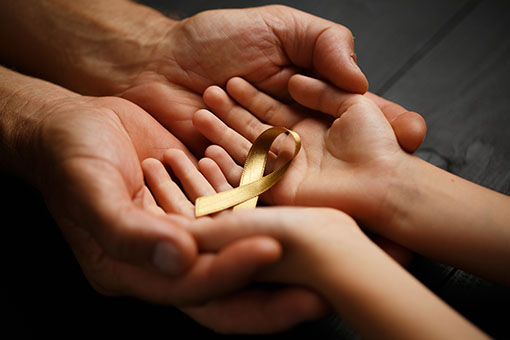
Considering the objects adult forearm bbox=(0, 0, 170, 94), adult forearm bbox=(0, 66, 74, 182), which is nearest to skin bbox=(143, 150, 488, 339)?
adult forearm bbox=(0, 66, 74, 182)

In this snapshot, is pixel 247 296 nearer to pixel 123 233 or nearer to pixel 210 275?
pixel 210 275

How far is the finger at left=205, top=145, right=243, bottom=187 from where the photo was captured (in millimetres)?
1083

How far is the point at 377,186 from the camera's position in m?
0.95

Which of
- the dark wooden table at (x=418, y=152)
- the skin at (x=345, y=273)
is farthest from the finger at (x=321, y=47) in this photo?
the skin at (x=345, y=273)

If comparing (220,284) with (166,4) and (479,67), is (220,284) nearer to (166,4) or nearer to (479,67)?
(479,67)

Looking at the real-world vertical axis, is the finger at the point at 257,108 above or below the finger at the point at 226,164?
above

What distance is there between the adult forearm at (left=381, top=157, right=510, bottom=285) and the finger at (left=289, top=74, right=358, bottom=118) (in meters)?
0.27

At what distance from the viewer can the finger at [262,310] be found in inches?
27.0

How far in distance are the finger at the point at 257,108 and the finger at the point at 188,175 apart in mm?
245

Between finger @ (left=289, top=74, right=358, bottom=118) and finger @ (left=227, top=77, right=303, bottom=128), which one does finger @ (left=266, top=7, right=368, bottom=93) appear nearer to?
finger @ (left=289, top=74, right=358, bottom=118)

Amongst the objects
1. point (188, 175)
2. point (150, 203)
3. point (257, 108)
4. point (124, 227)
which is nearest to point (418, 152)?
point (257, 108)

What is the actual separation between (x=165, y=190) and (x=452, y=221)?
2.36 feet

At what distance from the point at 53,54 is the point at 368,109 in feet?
3.96

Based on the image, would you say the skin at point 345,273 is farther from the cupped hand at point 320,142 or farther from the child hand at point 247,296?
the cupped hand at point 320,142
